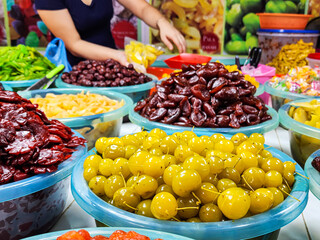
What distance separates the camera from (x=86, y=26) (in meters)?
3.16

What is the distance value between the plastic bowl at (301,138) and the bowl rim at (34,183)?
940 mm

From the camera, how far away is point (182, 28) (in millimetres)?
4238

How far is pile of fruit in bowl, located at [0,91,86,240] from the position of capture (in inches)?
34.5

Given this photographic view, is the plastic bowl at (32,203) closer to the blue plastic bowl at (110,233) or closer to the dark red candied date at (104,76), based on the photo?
the blue plastic bowl at (110,233)

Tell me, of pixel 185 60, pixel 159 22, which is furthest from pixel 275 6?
pixel 185 60

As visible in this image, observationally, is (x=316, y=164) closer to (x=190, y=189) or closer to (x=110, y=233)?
(x=190, y=189)

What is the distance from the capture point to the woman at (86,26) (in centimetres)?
289

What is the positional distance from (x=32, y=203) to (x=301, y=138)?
112 centimetres

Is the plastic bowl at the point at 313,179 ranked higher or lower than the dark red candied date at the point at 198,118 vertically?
higher

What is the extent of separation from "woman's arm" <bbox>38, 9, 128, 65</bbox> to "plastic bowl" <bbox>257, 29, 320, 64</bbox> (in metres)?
1.68

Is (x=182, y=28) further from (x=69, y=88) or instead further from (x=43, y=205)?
(x=43, y=205)

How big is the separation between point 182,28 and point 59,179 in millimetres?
3622

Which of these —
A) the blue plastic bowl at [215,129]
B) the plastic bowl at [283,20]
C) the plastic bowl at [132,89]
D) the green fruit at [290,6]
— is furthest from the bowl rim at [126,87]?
the green fruit at [290,6]

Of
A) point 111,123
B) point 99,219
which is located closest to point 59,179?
point 99,219
